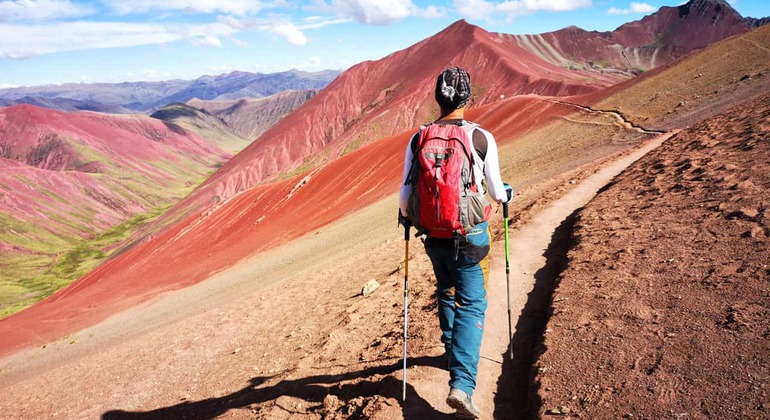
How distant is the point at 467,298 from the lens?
147 inches

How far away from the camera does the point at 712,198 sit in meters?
6.59

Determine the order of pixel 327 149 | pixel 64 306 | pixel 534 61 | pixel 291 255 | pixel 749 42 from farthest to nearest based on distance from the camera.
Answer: pixel 534 61 → pixel 327 149 → pixel 64 306 → pixel 749 42 → pixel 291 255

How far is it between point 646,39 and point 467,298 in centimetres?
17212

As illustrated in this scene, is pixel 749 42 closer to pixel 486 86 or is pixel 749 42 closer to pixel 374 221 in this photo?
pixel 374 221

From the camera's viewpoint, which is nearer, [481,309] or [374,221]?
[481,309]

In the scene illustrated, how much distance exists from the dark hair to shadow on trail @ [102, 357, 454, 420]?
2445 mm

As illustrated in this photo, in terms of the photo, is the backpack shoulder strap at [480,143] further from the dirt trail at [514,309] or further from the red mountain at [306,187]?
the red mountain at [306,187]

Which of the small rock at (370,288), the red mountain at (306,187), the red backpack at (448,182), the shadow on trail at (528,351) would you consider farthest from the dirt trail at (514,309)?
the red mountain at (306,187)

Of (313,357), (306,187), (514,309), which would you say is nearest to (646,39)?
(306,187)

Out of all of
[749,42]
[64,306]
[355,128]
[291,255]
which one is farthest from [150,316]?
[355,128]

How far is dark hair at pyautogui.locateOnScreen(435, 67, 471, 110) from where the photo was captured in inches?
145

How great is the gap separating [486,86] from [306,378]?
67.7 metres

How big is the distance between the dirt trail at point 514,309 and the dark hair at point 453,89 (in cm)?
240

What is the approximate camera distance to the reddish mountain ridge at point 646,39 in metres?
126
